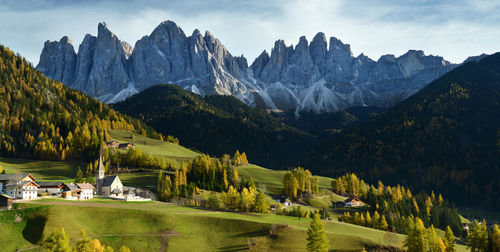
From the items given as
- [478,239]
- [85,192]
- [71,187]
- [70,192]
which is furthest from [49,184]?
[478,239]

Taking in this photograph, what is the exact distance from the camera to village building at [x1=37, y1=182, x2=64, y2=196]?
4545 inches

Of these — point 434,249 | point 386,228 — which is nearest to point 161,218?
point 434,249

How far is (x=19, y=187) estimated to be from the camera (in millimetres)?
103688

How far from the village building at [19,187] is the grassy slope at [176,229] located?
45.3 feet

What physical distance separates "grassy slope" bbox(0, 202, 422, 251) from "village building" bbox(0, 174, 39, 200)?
1382cm

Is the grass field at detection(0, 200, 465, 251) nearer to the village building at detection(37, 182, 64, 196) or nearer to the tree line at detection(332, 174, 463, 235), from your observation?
the village building at detection(37, 182, 64, 196)

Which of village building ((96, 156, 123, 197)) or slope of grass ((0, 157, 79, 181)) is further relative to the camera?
slope of grass ((0, 157, 79, 181))

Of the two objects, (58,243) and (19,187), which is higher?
(19,187)

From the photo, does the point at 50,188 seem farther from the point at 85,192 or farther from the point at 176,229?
the point at 176,229

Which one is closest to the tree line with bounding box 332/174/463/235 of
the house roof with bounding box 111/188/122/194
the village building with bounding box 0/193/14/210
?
the house roof with bounding box 111/188/122/194

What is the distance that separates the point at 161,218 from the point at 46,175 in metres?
88.4

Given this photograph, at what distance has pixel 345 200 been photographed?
184m

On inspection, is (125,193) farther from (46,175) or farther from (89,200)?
(46,175)

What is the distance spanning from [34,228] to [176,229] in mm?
29136
